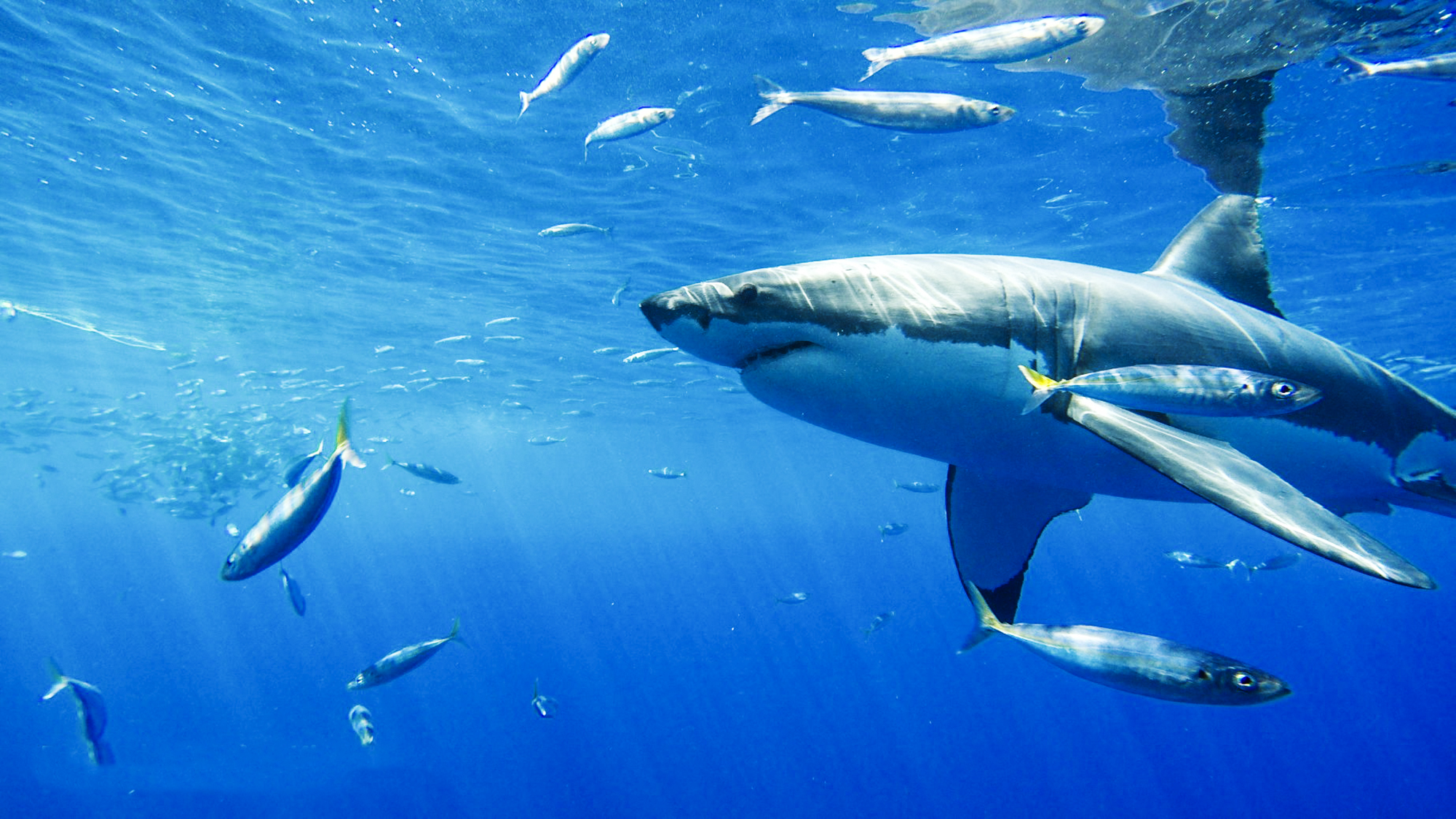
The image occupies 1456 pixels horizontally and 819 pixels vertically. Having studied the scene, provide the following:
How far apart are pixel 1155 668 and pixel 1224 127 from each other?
9.55 m

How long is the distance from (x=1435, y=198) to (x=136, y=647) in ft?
242

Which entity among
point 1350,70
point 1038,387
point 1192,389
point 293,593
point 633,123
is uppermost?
point 633,123

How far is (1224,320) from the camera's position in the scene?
2.85 metres

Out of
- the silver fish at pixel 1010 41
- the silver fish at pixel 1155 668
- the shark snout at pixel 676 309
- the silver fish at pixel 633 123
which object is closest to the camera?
the shark snout at pixel 676 309

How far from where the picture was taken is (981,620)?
3834mm

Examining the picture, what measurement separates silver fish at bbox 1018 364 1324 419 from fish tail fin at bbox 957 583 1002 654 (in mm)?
2085

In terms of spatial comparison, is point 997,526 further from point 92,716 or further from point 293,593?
point 92,716

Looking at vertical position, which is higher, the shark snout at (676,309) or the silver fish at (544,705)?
the shark snout at (676,309)

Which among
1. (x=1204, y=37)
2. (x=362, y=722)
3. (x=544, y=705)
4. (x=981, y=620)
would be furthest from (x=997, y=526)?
(x=544, y=705)

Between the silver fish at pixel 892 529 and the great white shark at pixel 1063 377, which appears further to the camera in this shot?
the silver fish at pixel 892 529

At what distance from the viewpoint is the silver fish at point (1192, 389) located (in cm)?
198

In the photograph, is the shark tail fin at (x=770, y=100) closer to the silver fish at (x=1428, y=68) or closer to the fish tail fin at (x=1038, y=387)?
the fish tail fin at (x=1038, y=387)

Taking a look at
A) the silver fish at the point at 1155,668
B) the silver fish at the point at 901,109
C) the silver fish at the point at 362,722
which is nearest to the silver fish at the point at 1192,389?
the silver fish at the point at 1155,668

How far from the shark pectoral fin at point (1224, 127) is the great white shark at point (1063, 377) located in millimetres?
6850
